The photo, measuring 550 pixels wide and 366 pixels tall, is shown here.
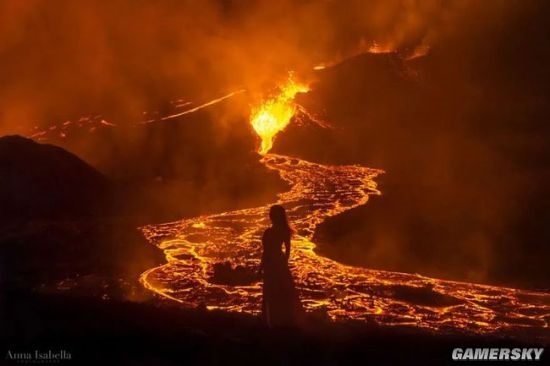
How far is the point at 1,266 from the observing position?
47.4 ft

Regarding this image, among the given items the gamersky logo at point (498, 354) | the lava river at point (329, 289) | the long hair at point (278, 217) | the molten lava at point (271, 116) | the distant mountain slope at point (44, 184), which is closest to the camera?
the gamersky logo at point (498, 354)

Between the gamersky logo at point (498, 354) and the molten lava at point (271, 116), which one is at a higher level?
the molten lava at point (271, 116)

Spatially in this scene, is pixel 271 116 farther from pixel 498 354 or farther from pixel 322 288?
pixel 498 354

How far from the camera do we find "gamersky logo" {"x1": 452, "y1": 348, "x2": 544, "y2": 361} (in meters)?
7.61

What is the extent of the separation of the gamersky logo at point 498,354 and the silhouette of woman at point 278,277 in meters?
2.11

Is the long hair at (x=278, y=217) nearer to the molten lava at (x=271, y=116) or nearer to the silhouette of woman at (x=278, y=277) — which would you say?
the silhouette of woman at (x=278, y=277)

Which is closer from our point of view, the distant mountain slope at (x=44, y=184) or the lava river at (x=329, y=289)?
the lava river at (x=329, y=289)

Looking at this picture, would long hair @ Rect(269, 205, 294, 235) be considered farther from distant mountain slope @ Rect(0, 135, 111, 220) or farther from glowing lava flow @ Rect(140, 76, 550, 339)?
distant mountain slope @ Rect(0, 135, 111, 220)

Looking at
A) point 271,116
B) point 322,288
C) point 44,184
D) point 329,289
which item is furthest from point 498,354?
point 271,116

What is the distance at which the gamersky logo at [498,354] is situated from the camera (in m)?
7.61

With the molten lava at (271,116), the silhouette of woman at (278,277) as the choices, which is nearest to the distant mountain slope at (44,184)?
the silhouette of woman at (278,277)

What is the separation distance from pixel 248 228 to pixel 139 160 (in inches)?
440

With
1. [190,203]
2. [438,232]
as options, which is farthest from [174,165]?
[438,232]

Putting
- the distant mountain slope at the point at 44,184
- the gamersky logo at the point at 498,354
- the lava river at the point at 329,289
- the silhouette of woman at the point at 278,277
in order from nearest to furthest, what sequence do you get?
the gamersky logo at the point at 498,354 < the silhouette of woman at the point at 278,277 < the lava river at the point at 329,289 < the distant mountain slope at the point at 44,184
